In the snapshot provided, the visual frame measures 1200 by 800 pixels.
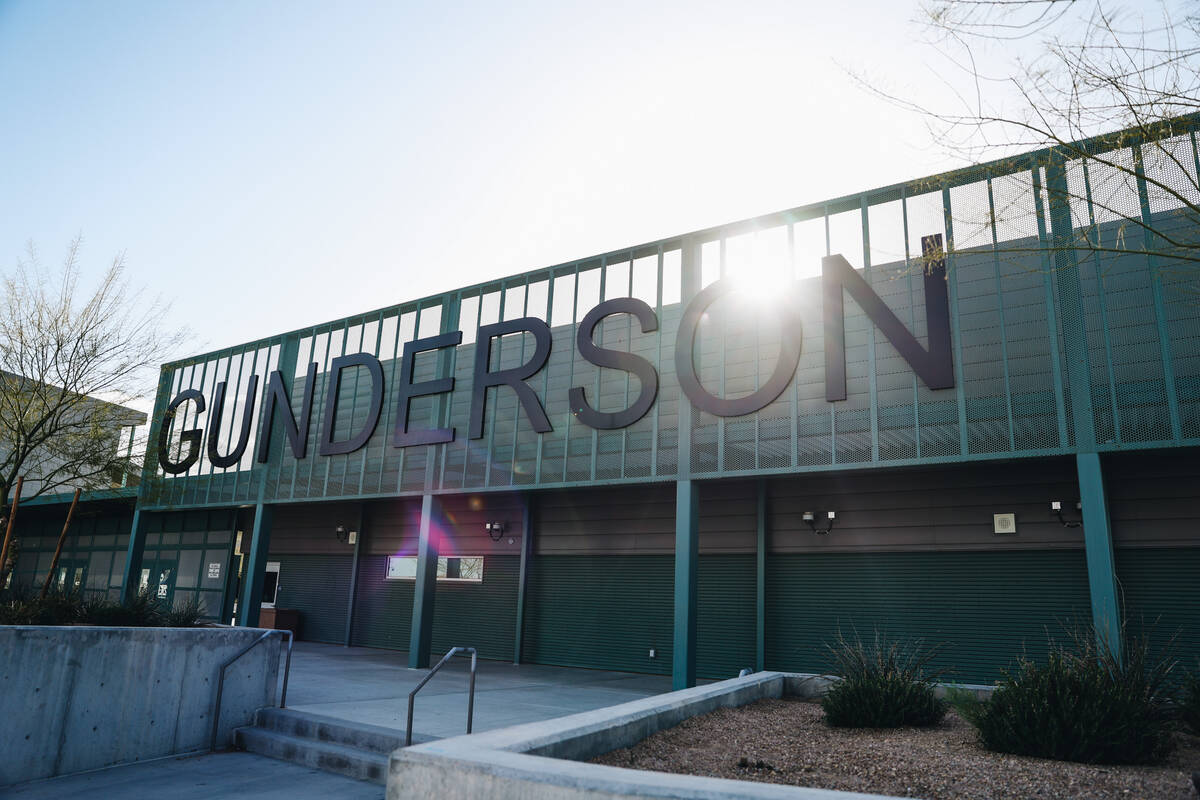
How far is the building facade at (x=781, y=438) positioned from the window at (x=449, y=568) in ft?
0.20

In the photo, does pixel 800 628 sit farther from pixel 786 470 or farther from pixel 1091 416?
pixel 1091 416

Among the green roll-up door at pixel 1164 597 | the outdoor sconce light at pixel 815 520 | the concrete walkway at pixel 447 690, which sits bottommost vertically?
the concrete walkway at pixel 447 690

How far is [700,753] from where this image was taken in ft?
17.9

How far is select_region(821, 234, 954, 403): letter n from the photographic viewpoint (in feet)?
34.8

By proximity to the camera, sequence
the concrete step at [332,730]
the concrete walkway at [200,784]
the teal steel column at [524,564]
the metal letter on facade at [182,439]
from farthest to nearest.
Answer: the metal letter on facade at [182,439], the teal steel column at [524,564], the concrete step at [332,730], the concrete walkway at [200,784]

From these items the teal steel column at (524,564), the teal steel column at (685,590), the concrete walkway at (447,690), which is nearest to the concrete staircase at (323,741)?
the concrete walkway at (447,690)

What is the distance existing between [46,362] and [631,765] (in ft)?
49.1

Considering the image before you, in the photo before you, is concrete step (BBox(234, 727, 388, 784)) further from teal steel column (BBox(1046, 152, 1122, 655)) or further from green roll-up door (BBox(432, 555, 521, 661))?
green roll-up door (BBox(432, 555, 521, 661))

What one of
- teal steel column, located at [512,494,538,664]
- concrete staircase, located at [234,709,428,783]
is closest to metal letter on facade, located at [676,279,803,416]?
teal steel column, located at [512,494,538,664]

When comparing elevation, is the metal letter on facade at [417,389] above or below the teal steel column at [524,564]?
above

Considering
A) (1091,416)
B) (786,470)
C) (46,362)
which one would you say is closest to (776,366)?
(786,470)

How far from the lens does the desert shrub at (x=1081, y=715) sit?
5086 mm

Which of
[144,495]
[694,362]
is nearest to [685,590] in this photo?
[694,362]

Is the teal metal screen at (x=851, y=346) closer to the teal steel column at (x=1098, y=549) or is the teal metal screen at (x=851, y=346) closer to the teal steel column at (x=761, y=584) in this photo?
the teal steel column at (x=1098, y=549)
